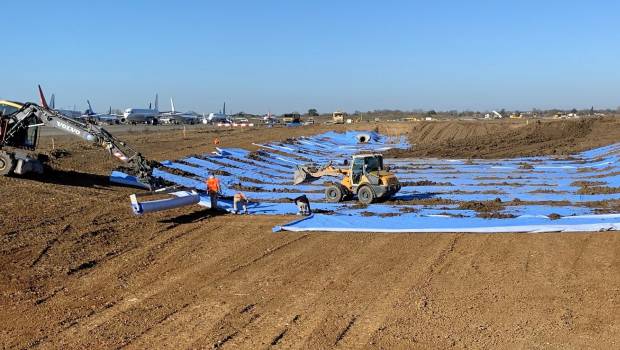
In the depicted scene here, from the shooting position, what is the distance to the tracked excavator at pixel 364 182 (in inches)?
688

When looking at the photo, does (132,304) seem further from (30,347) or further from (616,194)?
(616,194)

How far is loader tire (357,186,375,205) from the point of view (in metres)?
17.5

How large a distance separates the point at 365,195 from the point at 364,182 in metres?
0.39

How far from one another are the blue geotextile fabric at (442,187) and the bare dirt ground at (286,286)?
127cm

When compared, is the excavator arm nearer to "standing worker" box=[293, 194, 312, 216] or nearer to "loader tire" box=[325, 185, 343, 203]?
"standing worker" box=[293, 194, 312, 216]

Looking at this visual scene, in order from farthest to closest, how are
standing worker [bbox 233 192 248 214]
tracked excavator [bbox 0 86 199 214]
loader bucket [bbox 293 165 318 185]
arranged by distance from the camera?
loader bucket [bbox 293 165 318 185] → tracked excavator [bbox 0 86 199 214] → standing worker [bbox 233 192 248 214]

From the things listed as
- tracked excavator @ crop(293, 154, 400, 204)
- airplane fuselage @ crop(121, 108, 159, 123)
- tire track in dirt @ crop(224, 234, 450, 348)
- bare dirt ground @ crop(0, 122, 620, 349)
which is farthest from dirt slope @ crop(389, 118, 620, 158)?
airplane fuselage @ crop(121, 108, 159, 123)

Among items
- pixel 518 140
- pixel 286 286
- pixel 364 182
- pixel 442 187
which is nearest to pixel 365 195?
pixel 364 182

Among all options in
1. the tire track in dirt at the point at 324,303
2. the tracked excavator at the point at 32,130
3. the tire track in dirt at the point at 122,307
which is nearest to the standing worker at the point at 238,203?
the tracked excavator at the point at 32,130

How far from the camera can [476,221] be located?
1445 cm

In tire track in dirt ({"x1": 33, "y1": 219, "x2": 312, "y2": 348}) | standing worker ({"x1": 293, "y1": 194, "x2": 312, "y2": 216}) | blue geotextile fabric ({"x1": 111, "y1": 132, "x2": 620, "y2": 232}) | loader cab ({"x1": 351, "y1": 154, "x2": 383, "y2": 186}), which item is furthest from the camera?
loader cab ({"x1": 351, "y1": 154, "x2": 383, "y2": 186})

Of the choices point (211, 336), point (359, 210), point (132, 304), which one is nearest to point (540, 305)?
point (211, 336)

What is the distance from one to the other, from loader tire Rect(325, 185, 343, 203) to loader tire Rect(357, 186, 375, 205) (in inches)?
22.9

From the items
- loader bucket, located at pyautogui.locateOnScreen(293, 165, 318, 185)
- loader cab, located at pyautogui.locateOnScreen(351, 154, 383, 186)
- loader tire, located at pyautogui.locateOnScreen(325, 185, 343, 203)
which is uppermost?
loader cab, located at pyautogui.locateOnScreen(351, 154, 383, 186)
